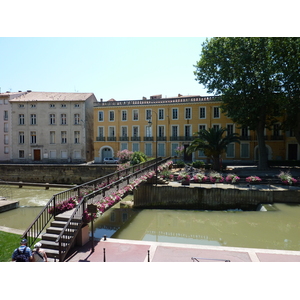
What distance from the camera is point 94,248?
912 cm

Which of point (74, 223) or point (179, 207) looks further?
point (179, 207)

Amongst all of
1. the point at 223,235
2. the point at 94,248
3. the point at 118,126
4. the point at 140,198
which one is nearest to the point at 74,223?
the point at 94,248

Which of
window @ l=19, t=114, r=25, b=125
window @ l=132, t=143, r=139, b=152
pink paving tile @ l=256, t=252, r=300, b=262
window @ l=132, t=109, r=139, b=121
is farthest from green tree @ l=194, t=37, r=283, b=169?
window @ l=19, t=114, r=25, b=125

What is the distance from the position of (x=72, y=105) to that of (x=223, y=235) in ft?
109

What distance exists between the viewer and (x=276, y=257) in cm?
829

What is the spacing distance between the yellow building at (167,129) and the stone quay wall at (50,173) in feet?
23.6

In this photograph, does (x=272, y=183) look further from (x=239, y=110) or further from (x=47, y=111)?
(x=47, y=111)

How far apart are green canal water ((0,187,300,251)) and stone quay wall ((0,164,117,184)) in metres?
13.5

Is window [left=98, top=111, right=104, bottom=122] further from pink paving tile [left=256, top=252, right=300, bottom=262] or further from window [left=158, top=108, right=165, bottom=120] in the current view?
pink paving tile [left=256, top=252, right=300, bottom=262]

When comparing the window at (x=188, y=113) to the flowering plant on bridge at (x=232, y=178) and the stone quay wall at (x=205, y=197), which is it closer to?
the flowering plant on bridge at (x=232, y=178)

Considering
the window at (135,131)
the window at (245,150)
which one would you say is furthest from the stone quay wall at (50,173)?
the window at (245,150)

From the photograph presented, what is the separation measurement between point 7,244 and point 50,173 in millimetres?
24206

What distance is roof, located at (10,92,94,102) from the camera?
40.0 m

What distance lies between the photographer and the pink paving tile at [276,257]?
26.6 feet
